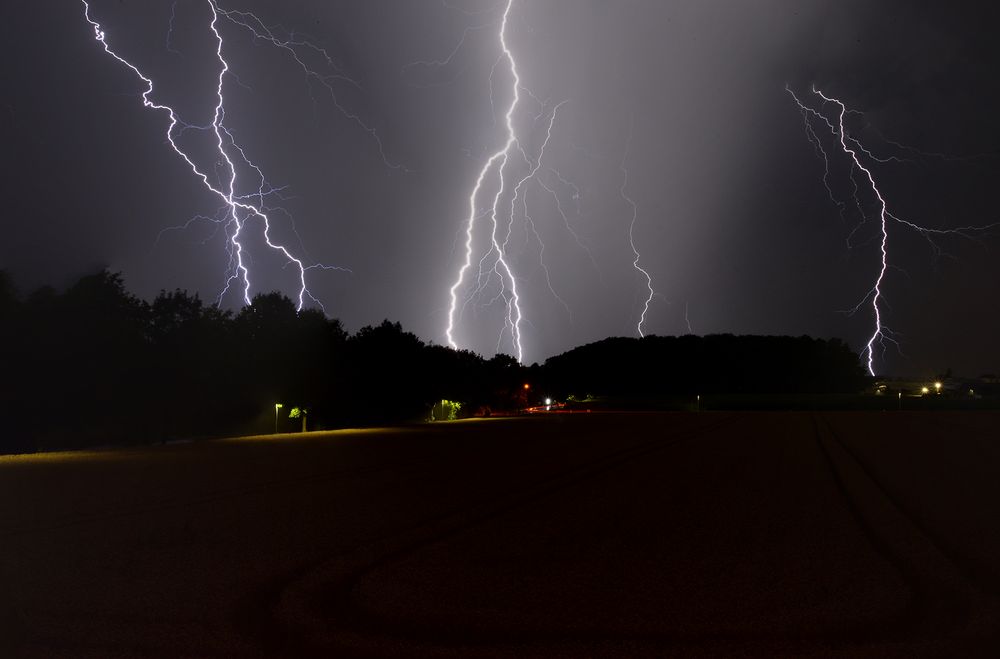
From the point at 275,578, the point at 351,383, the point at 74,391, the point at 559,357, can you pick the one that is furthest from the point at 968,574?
the point at 559,357

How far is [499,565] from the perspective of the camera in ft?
22.9

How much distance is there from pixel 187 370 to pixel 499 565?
2944 cm

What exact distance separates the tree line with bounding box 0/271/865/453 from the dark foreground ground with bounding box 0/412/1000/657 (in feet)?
47.2

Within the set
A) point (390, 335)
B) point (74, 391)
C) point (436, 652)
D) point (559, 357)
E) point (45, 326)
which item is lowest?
point (436, 652)

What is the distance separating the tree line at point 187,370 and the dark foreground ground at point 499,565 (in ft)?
47.2

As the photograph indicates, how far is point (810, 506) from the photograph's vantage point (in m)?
11.0

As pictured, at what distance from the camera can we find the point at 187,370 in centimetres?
3341

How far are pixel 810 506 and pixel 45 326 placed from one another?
26.8 meters

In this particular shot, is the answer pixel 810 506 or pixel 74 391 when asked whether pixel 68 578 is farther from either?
pixel 74 391

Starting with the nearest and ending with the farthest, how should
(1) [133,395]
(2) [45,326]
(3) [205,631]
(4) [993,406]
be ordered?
1. (3) [205,631]
2. (2) [45,326]
3. (1) [133,395]
4. (4) [993,406]

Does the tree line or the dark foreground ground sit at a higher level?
the tree line

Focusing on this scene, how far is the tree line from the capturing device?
2780 cm

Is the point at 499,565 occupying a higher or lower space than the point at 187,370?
lower

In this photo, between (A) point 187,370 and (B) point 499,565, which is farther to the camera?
(A) point 187,370
